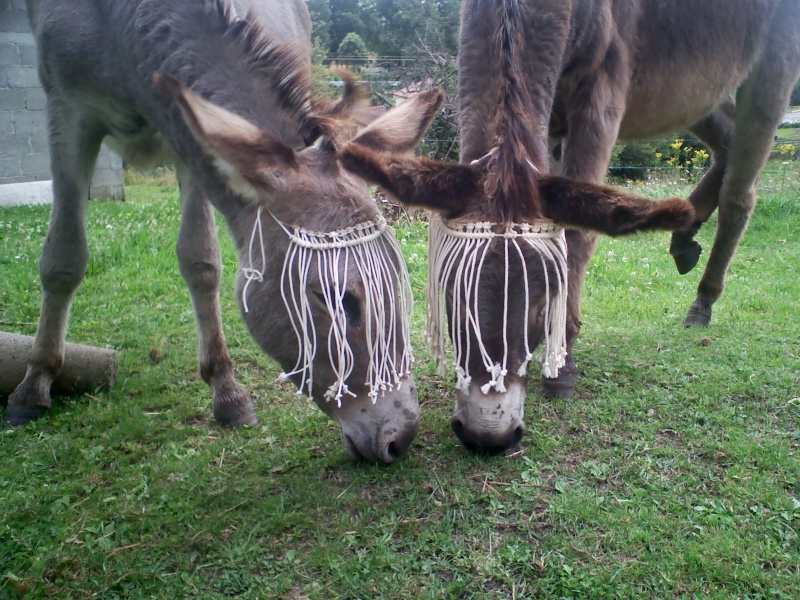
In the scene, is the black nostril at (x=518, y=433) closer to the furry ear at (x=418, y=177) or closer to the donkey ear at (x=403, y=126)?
the furry ear at (x=418, y=177)

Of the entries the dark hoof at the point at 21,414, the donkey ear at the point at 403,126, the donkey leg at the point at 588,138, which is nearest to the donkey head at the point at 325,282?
the donkey ear at the point at 403,126

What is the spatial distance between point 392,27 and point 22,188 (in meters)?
9.06

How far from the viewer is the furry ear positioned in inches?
89.4

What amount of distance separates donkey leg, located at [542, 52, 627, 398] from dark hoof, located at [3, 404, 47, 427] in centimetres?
280

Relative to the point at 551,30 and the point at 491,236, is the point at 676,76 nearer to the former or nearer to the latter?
the point at 551,30

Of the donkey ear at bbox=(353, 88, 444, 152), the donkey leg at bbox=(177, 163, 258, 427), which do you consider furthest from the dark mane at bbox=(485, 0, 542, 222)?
the donkey leg at bbox=(177, 163, 258, 427)

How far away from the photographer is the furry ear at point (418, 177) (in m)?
2.27

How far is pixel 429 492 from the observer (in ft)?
8.36

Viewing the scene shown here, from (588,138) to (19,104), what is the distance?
1013cm

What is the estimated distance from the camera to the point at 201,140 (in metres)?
2.26

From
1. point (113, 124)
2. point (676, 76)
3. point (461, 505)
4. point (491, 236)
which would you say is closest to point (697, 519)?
point (461, 505)

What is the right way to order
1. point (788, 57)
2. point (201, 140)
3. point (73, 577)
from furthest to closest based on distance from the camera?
point (788, 57) < point (201, 140) < point (73, 577)

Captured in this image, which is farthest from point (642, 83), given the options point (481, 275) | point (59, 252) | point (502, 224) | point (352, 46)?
point (352, 46)

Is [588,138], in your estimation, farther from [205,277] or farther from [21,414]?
[21,414]
